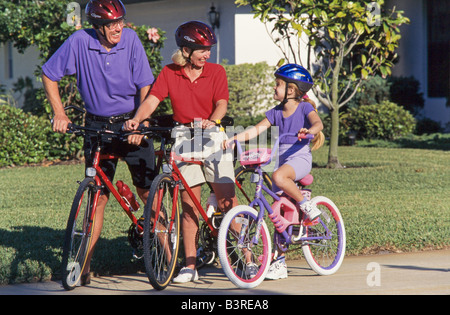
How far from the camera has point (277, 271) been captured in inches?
230

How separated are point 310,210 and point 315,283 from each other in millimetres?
573

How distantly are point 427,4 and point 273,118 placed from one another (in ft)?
52.9

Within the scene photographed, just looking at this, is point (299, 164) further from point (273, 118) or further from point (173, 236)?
point (173, 236)

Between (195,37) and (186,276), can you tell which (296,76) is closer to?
(195,37)

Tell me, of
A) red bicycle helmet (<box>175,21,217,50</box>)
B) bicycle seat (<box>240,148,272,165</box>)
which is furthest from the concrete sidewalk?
red bicycle helmet (<box>175,21,217,50</box>)

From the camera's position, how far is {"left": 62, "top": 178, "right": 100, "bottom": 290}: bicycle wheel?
529 centimetres

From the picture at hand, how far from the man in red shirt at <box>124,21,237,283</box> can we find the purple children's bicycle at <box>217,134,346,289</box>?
0.94ft

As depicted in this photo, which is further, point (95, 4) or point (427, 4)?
point (427, 4)

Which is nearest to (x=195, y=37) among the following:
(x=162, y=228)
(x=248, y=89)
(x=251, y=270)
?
(x=162, y=228)

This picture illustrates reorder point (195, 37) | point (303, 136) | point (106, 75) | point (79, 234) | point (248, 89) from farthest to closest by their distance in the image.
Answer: point (248, 89)
point (106, 75)
point (195, 37)
point (303, 136)
point (79, 234)

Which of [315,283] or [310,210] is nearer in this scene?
[315,283]
